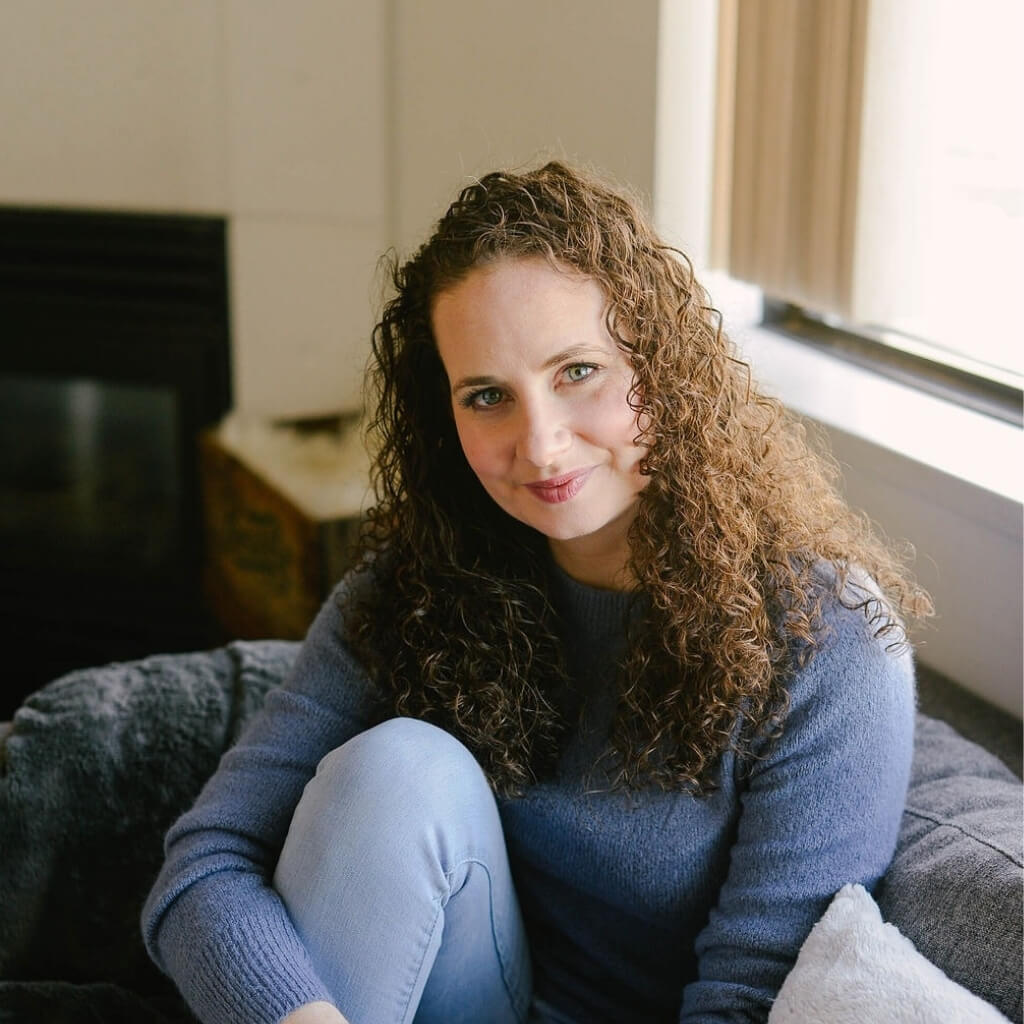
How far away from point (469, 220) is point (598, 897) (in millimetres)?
635

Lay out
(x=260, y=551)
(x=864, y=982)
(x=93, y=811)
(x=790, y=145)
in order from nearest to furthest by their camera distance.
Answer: (x=864, y=982) → (x=93, y=811) → (x=790, y=145) → (x=260, y=551)

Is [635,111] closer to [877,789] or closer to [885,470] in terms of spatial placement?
[885,470]

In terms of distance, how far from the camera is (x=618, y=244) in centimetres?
118

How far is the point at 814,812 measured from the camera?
1.13 m

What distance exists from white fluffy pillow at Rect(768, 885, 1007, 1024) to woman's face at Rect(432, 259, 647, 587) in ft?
1.26

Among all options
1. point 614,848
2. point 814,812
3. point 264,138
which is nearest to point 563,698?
point 614,848

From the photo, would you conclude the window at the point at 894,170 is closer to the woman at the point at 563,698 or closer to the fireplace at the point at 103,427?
the woman at the point at 563,698

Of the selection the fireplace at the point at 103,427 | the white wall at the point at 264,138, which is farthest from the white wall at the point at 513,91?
the fireplace at the point at 103,427

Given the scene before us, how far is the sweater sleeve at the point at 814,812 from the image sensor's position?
1127 mm

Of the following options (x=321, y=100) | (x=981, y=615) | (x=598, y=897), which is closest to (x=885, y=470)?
(x=981, y=615)

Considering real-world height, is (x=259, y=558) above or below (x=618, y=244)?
below

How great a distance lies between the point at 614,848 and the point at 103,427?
214 cm

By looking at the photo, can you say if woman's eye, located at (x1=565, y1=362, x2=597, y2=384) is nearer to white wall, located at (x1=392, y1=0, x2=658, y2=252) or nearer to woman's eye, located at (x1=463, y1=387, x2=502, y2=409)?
woman's eye, located at (x1=463, y1=387, x2=502, y2=409)

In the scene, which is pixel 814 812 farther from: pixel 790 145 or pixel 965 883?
pixel 790 145
